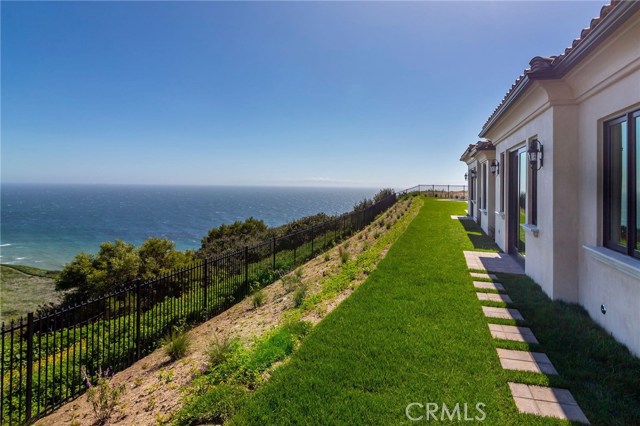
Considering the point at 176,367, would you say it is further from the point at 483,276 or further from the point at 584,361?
the point at 483,276

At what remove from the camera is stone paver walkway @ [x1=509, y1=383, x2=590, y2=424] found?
2.84 m

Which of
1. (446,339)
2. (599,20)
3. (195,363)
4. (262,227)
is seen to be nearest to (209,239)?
(262,227)

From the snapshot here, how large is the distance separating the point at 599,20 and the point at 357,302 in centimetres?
489

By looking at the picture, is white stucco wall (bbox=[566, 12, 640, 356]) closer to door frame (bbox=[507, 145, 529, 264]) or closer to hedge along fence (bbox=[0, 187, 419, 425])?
door frame (bbox=[507, 145, 529, 264])

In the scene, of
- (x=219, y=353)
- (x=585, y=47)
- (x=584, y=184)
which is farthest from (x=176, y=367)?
(x=585, y=47)

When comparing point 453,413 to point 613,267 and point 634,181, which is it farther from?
point 634,181

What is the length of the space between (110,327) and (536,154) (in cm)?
988

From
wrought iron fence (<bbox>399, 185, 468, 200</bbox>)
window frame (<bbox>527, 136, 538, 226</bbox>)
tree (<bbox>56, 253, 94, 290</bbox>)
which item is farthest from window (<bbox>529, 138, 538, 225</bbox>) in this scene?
wrought iron fence (<bbox>399, 185, 468, 200</bbox>)

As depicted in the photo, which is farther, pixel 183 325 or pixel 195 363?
pixel 183 325

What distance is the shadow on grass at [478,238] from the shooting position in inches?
407

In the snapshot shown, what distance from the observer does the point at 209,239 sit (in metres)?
24.4

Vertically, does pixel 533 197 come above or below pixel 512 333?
above

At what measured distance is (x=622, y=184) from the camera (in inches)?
166

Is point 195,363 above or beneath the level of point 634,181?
beneath
